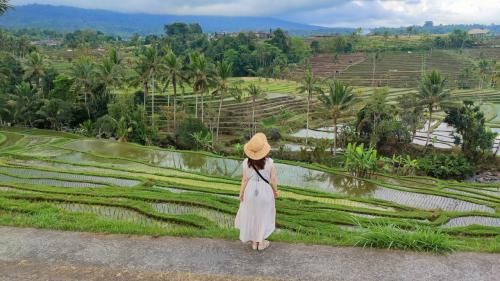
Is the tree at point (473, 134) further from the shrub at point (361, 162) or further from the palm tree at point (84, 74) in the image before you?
the palm tree at point (84, 74)

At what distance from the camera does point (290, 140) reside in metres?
42.1

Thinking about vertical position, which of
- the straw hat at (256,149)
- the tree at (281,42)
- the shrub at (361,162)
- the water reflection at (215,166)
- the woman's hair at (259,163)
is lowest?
the water reflection at (215,166)

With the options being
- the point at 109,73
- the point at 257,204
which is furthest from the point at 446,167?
the point at 109,73

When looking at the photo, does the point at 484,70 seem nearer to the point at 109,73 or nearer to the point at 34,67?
the point at 109,73

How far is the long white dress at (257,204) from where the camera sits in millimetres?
6109

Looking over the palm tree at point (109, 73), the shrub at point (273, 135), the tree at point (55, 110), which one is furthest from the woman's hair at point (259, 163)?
the tree at point (55, 110)

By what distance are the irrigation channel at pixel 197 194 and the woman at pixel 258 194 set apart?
33.7 inches

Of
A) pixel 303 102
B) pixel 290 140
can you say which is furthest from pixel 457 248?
pixel 303 102

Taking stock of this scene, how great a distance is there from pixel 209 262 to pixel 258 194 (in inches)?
46.4

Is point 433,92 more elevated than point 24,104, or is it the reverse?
point 433,92

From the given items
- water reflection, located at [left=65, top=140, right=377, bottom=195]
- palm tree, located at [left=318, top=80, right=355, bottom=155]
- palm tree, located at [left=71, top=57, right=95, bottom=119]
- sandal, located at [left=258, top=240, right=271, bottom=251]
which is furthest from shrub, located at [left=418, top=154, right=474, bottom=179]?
palm tree, located at [left=71, top=57, right=95, bottom=119]

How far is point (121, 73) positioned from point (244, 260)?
3665 cm

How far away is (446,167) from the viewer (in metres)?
30.4

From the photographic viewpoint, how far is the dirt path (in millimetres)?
5672
